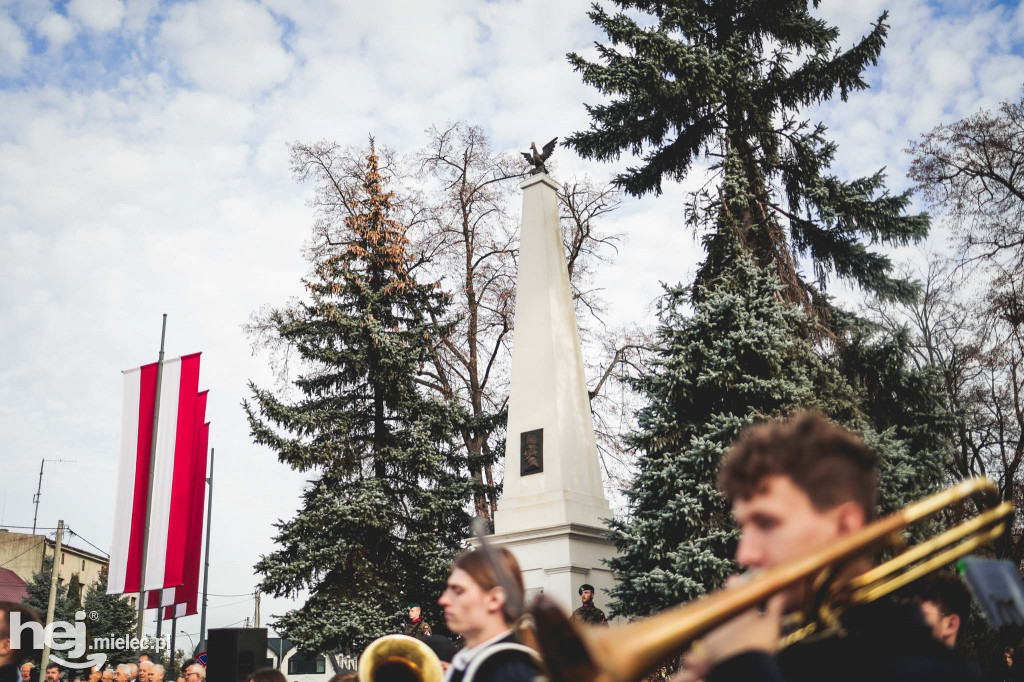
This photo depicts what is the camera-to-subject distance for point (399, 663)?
3621 mm

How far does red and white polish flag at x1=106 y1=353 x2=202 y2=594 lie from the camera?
1222 centimetres

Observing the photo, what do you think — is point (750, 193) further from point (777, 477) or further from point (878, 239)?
point (777, 477)

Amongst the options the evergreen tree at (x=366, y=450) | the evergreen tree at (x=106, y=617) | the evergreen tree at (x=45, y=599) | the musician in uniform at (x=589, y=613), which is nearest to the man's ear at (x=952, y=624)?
the musician in uniform at (x=589, y=613)

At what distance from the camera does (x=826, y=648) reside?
137cm

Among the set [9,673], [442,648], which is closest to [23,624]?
[9,673]

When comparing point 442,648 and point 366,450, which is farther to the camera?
point 366,450

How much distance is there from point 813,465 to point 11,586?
50.5 meters

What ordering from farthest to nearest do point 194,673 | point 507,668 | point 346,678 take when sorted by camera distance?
point 194,673 → point 346,678 → point 507,668

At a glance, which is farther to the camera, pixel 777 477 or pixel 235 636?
pixel 235 636

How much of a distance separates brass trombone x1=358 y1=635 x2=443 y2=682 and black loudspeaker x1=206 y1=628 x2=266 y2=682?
13.9ft

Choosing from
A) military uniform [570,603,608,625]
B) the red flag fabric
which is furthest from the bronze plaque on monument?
the red flag fabric

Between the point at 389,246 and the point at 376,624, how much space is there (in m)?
8.84

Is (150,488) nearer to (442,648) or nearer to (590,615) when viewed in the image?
(590,615)

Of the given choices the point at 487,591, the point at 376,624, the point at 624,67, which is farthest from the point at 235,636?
the point at 624,67
